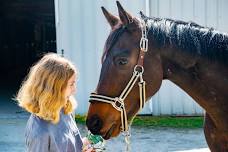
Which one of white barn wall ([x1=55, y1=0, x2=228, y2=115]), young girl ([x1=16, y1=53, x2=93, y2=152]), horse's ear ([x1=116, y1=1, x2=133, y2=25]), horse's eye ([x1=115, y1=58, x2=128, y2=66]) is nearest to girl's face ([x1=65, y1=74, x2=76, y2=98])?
young girl ([x1=16, y1=53, x2=93, y2=152])

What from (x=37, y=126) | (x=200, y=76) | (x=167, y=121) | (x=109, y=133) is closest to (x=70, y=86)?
(x=37, y=126)

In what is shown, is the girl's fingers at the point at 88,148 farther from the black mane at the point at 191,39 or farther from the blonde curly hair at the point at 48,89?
the black mane at the point at 191,39

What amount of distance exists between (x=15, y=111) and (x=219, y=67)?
6809 millimetres

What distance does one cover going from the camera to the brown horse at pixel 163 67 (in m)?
2.71

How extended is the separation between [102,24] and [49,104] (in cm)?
578

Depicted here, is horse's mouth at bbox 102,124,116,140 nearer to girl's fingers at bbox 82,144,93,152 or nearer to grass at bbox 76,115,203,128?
girl's fingers at bbox 82,144,93,152

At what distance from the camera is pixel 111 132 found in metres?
2.74

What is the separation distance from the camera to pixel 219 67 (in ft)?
9.09

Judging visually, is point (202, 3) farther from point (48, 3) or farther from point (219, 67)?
point (48, 3)

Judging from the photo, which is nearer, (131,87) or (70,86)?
(70,86)

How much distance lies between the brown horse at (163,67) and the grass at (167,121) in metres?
4.79

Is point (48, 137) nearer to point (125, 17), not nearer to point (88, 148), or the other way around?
point (88, 148)

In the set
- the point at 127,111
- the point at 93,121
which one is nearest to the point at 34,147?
the point at 93,121

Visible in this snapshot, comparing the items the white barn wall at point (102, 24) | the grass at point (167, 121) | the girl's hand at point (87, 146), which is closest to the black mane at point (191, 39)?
the girl's hand at point (87, 146)
